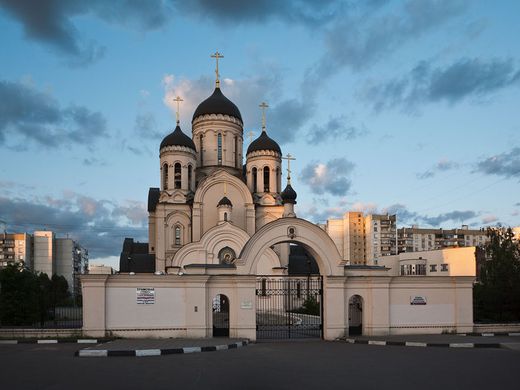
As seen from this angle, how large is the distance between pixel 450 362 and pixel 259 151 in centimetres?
3150

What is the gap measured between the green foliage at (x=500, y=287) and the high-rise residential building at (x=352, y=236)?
256 feet

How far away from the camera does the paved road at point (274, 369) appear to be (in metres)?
9.57

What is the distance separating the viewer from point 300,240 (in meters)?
19.3

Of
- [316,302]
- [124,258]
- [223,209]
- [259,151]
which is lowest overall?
[316,302]

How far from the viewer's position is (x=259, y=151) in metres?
42.7

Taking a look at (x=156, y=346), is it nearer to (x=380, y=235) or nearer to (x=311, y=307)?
(x=311, y=307)

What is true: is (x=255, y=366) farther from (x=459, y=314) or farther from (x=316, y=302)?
(x=316, y=302)

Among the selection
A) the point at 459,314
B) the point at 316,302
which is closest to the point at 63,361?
the point at 459,314

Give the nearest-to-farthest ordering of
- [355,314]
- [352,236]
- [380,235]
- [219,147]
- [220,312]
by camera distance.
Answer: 1. [355,314]
2. [220,312]
3. [219,147]
4. [380,235]
5. [352,236]

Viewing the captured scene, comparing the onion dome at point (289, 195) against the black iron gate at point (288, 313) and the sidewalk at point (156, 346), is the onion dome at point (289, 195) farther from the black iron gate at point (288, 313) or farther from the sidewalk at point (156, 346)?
the sidewalk at point (156, 346)

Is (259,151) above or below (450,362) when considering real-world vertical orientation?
above

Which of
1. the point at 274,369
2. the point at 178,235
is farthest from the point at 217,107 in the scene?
the point at 274,369

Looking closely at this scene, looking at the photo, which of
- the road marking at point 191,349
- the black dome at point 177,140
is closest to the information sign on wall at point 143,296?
the road marking at point 191,349

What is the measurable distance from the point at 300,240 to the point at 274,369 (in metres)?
8.28
